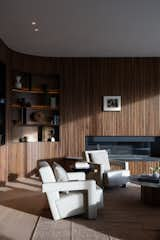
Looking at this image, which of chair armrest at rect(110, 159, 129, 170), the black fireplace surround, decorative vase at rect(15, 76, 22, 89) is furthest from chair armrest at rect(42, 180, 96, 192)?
decorative vase at rect(15, 76, 22, 89)

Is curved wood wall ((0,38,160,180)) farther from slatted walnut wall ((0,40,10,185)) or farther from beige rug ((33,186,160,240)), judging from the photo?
beige rug ((33,186,160,240))

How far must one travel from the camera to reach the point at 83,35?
6.62m

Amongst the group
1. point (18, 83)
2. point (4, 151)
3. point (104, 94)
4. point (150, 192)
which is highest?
point (18, 83)

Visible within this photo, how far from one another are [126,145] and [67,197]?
4496 mm

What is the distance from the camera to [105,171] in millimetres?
7070

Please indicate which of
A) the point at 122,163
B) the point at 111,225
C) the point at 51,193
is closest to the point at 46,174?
the point at 51,193

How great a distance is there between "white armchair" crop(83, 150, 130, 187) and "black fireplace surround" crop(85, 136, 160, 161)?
1.30m

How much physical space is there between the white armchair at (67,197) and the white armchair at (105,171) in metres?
1.98

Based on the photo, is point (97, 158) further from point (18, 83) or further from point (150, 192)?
point (18, 83)

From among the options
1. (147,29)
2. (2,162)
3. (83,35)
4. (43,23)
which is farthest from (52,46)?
(2,162)

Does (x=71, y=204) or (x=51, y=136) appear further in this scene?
(x=51, y=136)

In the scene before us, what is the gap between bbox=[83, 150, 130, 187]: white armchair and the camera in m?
6.89

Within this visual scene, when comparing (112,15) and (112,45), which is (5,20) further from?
(112,45)

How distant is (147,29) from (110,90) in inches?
113
